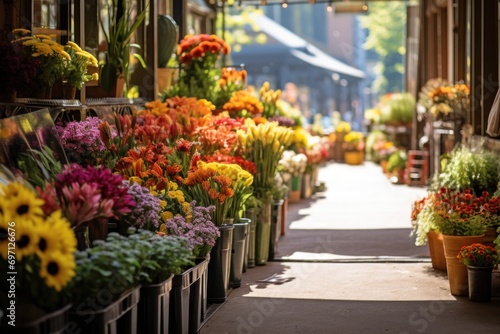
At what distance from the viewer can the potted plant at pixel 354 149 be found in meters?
23.6

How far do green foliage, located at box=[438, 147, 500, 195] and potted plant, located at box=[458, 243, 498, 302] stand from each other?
64.2 inches

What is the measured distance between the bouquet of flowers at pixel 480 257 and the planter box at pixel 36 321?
3.48 metres

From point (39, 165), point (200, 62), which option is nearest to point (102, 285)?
point (39, 165)

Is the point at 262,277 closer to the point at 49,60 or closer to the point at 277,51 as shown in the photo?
the point at 49,60

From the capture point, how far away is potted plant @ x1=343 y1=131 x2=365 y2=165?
77.4 feet

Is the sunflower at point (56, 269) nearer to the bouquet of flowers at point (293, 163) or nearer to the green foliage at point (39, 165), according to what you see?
the green foliage at point (39, 165)

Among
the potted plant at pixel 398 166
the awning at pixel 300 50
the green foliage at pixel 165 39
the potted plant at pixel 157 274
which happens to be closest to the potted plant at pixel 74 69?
the potted plant at pixel 157 274

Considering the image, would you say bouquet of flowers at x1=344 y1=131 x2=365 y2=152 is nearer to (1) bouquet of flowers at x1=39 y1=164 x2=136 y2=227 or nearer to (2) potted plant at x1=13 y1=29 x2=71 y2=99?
(2) potted plant at x1=13 y1=29 x2=71 y2=99

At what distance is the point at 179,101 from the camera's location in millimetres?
8531

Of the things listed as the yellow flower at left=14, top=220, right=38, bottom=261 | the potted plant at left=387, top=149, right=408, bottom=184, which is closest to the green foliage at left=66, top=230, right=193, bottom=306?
the yellow flower at left=14, top=220, right=38, bottom=261

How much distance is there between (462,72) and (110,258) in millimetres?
9863

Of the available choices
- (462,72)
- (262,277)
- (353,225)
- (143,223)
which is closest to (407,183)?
(462,72)

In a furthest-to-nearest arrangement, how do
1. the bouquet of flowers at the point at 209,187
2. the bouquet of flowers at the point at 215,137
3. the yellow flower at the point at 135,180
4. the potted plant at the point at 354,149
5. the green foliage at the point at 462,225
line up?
1. the potted plant at the point at 354,149
2. the bouquet of flowers at the point at 215,137
3. the green foliage at the point at 462,225
4. the bouquet of flowers at the point at 209,187
5. the yellow flower at the point at 135,180

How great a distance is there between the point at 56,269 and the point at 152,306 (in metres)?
1.12
